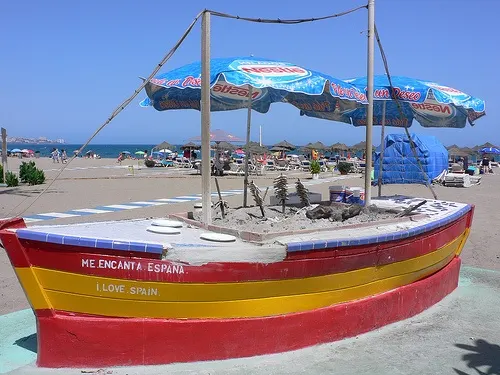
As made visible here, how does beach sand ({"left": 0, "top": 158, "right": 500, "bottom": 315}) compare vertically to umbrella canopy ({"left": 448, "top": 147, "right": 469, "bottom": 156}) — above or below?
below

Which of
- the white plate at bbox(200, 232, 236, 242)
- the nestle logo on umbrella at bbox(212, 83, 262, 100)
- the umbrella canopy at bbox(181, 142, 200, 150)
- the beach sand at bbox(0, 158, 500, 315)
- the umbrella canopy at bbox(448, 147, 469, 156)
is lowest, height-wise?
the beach sand at bbox(0, 158, 500, 315)

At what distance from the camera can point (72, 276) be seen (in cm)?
370

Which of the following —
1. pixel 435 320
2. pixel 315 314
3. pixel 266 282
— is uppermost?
pixel 266 282

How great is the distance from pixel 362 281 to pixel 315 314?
23.9 inches

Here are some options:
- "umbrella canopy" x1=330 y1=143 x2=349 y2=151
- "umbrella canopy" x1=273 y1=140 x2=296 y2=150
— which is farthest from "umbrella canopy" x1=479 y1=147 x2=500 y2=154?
"umbrella canopy" x1=273 y1=140 x2=296 y2=150

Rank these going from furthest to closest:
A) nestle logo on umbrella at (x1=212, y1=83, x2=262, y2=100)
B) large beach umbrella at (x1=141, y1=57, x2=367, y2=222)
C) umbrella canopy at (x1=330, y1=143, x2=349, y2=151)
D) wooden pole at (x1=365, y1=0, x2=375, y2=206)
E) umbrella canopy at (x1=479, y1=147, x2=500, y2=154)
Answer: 1. umbrella canopy at (x1=330, y1=143, x2=349, y2=151)
2. umbrella canopy at (x1=479, y1=147, x2=500, y2=154)
3. nestle logo on umbrella at (x1=212, y1=83, x2=262, y2=100)
4. wooden pole at (x1=365, y1=0, x2=375, y2=206)
5. large beach umbrella at (x1=141, y1=57, x2=367, y2=222)

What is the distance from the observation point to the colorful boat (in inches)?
146

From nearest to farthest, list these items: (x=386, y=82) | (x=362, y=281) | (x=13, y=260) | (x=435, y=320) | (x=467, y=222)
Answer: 1. (x=13, y=260)
2. (x=362, y=281)
3. (x=435, y=320)
4. (x=467, y=222)
5. (x=386, y=82)

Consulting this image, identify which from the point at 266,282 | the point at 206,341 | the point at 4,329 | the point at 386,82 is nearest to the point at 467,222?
the point at 386,82

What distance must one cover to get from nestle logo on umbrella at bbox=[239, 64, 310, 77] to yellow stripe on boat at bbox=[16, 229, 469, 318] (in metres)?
2.18

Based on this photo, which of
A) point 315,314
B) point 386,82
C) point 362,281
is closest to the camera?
point 315,314

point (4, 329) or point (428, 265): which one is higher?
point (428, 265)

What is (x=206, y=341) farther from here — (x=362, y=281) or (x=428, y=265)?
(x=428, y=265)

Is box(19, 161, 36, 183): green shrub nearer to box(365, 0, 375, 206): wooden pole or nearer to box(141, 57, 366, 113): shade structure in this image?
box(141, 57, 366, 113): shade structure
